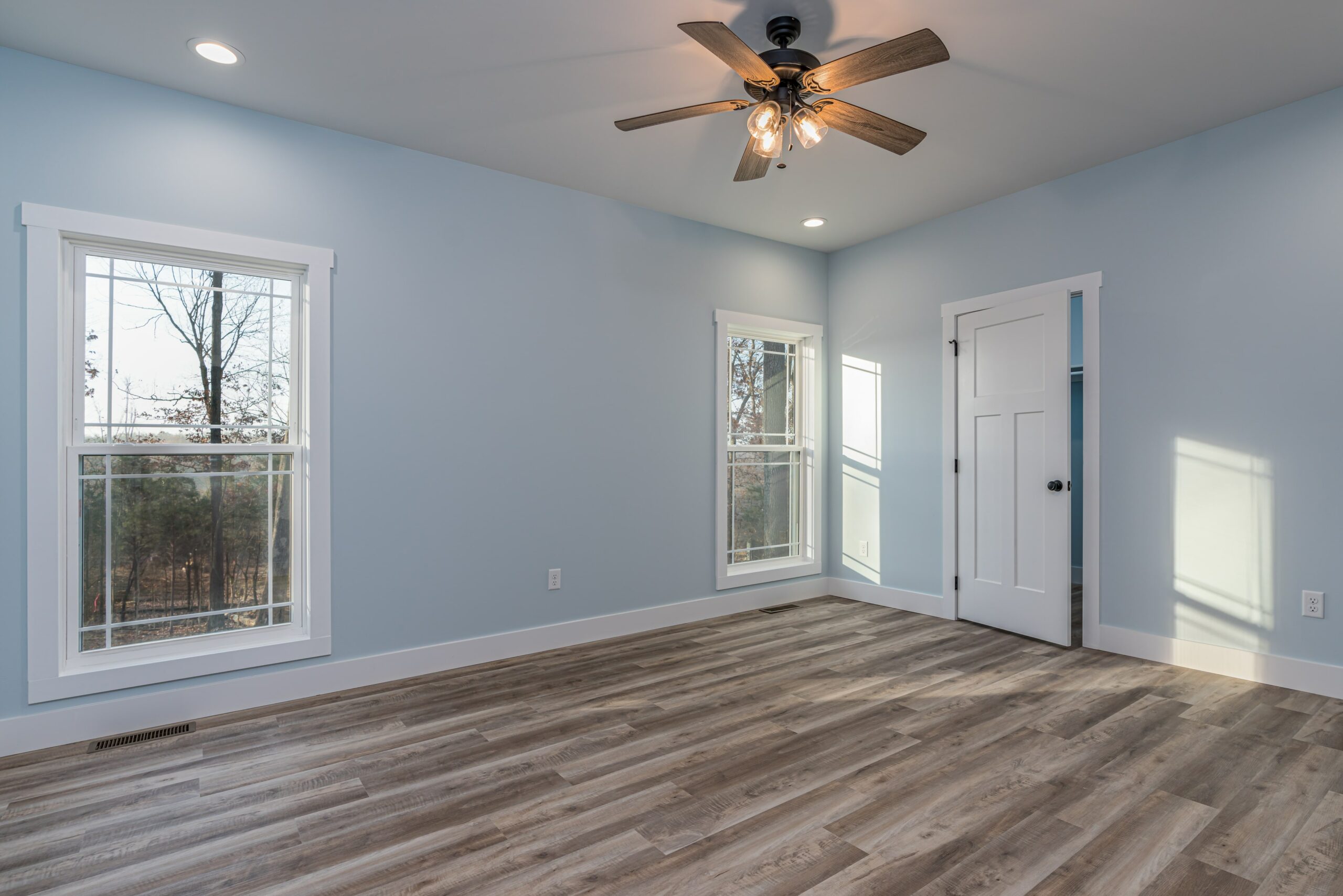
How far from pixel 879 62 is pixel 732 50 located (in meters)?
0.49

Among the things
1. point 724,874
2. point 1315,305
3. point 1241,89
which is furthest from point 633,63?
point 1315,305

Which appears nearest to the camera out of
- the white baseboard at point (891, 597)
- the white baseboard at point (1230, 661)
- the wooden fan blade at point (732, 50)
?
the wooden fan blade at point (732, 50)

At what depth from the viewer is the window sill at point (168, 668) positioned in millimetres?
2668

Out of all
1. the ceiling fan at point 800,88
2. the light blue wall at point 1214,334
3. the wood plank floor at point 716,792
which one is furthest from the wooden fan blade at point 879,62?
the wood plank floor at point 716,792

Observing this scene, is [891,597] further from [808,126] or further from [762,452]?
[808,126]

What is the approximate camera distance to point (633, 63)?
2.79 meters

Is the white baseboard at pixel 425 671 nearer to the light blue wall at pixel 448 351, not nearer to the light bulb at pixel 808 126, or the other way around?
the light blue wall at pixel 448 351

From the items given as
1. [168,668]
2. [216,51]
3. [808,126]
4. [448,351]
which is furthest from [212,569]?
[808,126]

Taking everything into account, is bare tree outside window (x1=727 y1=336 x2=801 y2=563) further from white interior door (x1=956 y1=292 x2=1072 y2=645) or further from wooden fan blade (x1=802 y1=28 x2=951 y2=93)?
wooden fan blade (x1=802 y1=28 x2=951 y2=93)

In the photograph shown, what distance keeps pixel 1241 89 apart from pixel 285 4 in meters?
4.02

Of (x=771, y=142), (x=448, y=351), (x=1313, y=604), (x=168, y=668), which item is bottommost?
(x=168, y=668)

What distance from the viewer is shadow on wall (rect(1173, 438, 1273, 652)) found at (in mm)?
3266

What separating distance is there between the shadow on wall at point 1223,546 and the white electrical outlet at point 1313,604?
0.12 m

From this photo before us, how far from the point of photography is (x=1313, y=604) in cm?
311
